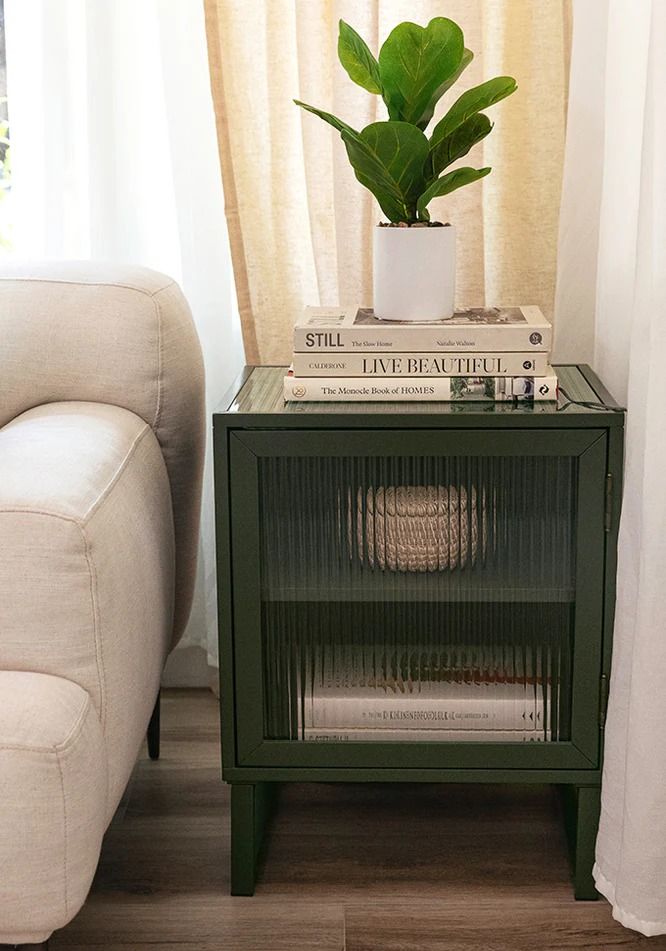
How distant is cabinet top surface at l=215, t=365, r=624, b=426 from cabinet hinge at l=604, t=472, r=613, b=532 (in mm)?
67

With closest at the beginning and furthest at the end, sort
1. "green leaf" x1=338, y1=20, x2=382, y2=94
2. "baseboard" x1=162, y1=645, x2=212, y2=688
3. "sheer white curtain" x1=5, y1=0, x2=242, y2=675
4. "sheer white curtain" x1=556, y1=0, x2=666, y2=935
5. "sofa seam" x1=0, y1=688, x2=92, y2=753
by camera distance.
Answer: "sofa seam" x1=0, y1=688, x2=92, y2=753, "sheer white curtain" x1=556, y1=0, x2=666, y2=935, "green leaf" x1=338, y1=20, x2=382, y2=94, "sheer white curtain" x1=5, y1=0, x2=242, y2=675, "baseboard" x1=162, y1=645, x2=212, y2=688

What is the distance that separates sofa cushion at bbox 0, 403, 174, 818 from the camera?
3.64ft

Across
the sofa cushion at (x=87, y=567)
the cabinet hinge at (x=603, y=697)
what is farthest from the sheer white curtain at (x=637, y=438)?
the sofa cushion at (x=87, y=567)

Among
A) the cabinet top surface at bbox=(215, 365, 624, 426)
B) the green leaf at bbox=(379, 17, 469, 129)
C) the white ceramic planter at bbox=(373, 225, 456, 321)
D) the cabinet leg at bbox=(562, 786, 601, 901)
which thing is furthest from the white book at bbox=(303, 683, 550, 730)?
the green leaf at bbox=(379, 17, 469, 129)

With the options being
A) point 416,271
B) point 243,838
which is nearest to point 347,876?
point 243,838

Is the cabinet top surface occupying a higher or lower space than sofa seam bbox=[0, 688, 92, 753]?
higher

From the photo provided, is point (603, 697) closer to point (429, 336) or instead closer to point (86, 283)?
point (429, 336)

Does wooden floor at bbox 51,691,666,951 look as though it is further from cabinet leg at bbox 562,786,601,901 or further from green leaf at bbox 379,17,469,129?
green leaf at bbox 379,17,469,129

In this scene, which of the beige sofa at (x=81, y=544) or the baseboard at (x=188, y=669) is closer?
the beige sofa at (x=81, y=544)

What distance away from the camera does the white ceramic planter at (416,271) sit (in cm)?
143

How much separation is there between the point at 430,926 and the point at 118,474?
0.66 m

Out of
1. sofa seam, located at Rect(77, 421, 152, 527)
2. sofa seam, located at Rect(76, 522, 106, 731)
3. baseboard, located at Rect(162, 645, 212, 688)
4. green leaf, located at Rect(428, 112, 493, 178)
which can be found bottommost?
baseboard, located at Rect(162, 645, 212, 688)

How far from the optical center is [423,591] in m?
1.41

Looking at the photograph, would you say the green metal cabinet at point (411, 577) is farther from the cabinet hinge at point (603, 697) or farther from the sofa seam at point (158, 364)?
the sofa seam at point (158, 364)
